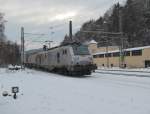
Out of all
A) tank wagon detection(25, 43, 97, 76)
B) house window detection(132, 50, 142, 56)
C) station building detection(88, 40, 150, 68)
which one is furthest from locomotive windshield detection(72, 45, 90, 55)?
house window detection(132, 50, 142, 56)

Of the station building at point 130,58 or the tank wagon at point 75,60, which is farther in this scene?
the station building at point 130,58

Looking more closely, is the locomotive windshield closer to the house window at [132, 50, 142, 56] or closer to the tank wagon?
the tank wagon

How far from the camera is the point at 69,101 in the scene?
13.2 metres

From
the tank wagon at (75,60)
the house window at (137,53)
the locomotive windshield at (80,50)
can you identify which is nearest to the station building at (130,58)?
the house window at (137,53)

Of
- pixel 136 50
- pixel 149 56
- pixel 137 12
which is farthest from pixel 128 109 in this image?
pixel 137 12

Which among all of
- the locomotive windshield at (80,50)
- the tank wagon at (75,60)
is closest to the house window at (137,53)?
the tank wagon at (75,60)

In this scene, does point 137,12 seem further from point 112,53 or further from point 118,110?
point 118,110

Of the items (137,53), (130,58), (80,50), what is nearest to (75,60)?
(80,50)

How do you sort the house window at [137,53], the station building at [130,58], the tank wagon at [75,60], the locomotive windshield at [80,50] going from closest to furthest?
1. the tank wagon at [75,60]
2. the locomotive windshield at [80,50]
3. the station building at [130,58]
4. the house window at [137,53]

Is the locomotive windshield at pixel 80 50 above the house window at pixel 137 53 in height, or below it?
below

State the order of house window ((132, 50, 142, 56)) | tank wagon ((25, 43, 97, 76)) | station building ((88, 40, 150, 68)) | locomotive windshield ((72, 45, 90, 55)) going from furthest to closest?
house window ((132, 50, 142, 56)), station building ((88, 40, 150, 68)), locomotive windshield ((72, 45, 90, 55)), tank wagon ((25, 43, 97, 76))

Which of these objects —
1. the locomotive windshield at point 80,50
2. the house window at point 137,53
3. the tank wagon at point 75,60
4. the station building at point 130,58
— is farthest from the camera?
the house window at point 137,53

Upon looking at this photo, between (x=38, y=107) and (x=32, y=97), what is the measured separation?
9.32 feet

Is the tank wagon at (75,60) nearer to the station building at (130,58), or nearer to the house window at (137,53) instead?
the station building at (130,58)
